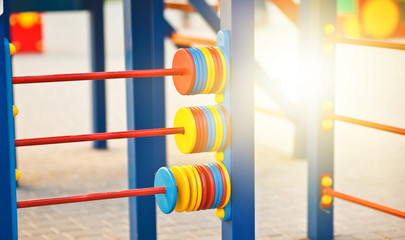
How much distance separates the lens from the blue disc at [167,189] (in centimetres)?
257

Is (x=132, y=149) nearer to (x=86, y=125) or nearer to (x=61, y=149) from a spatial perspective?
(x=61, y=149)

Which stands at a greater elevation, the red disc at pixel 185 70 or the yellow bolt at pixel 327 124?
the red disc at pixel 185 70

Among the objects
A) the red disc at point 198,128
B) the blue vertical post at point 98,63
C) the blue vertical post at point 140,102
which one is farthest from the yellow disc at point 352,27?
the red disc at point 198,128

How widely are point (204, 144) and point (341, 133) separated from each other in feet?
13.9

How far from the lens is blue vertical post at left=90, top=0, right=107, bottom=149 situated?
5.83m

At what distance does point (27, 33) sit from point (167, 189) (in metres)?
13.6

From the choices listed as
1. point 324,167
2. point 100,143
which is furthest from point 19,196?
point 324,167

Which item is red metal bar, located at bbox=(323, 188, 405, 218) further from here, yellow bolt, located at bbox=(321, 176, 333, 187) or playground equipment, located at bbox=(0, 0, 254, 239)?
playground equipment, located at bbox=(0, 0, 254, 239)

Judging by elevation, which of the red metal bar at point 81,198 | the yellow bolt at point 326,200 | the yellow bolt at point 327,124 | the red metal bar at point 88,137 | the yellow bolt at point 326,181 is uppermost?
the red metal bar at point 88,137

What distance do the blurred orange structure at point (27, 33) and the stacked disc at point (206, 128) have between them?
43.3 feet

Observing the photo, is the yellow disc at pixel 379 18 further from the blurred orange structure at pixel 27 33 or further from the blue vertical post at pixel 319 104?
the blue vertical post at pixel 319 104

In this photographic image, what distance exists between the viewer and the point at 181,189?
259 centimetres

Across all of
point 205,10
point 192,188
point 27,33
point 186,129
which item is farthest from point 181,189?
point 27,33

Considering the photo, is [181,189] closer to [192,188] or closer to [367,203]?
[192,188]
